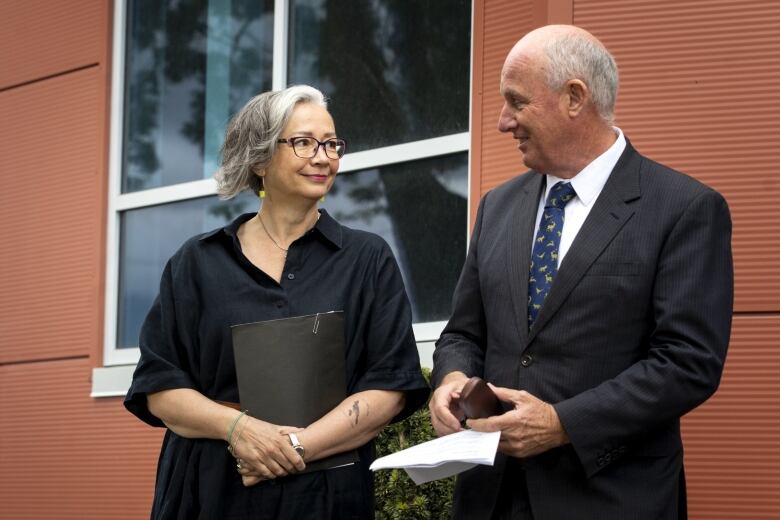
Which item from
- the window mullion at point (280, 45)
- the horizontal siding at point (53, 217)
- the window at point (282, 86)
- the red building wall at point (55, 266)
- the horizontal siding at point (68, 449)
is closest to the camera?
the window at point (282, 86)

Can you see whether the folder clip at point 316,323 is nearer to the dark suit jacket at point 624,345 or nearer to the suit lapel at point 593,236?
the dark suit jacket at point 624,345

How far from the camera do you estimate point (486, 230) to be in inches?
134

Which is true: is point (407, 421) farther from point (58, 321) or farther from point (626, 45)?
point (58, 321)

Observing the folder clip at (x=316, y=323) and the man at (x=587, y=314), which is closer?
the man at (x=587, y=314)

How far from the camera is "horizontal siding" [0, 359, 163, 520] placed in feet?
23.5

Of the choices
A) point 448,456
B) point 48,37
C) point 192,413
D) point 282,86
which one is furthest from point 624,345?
point 48,37

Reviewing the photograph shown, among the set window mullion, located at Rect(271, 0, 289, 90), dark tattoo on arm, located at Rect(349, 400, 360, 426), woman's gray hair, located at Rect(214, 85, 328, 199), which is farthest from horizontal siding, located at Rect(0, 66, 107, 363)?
dark tattoo on arm, located at Rect(349, 400, 360, 426)

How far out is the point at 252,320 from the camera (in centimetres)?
345

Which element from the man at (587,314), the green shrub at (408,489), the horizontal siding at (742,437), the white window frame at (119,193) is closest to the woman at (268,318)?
the man at (587,314)

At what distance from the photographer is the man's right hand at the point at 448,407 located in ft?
10.0

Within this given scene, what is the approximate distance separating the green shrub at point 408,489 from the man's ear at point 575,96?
76.9 inches

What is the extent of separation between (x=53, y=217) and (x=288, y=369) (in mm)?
4779

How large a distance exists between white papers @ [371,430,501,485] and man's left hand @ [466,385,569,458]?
0.03m

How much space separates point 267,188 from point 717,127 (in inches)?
75.1
